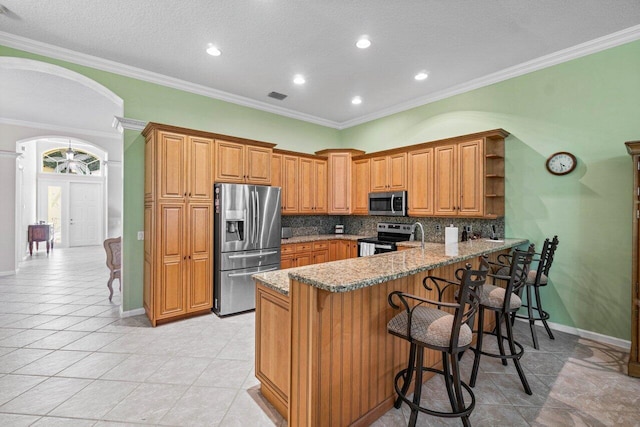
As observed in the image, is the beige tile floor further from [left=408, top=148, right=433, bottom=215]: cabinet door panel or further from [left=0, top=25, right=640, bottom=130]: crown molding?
[left=0, top=25, right=640, bottom=130]: crown molding

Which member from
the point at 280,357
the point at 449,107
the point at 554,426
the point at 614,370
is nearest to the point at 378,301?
the point at 280,357

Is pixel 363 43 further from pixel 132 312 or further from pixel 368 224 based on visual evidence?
pixel 132 312

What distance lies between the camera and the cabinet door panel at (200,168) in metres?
3.93

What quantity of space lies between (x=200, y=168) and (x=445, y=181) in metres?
3.50

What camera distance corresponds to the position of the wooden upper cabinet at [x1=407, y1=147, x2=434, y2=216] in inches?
181

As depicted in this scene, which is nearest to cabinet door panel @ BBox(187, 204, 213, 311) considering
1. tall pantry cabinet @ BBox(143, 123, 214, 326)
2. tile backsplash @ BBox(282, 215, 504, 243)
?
tall pantry cabinet @ BBox(143, 123, 214, 326)

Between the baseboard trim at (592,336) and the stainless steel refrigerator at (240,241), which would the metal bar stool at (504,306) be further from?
the stainless steel refrigerator at (240,241)

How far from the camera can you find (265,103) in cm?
532

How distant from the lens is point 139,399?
7.47 feet

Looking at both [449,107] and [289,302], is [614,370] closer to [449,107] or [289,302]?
[289,302]

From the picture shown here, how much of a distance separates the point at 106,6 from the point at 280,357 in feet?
11.5

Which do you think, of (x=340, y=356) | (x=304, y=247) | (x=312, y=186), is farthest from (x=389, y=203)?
(x=340, y=356)

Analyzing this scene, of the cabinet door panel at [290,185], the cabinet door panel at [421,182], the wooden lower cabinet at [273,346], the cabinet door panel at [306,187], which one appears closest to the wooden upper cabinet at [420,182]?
the cabinet door panel at [421,182]

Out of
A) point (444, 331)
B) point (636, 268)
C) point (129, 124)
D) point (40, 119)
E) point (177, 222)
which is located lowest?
point (444, 331)
